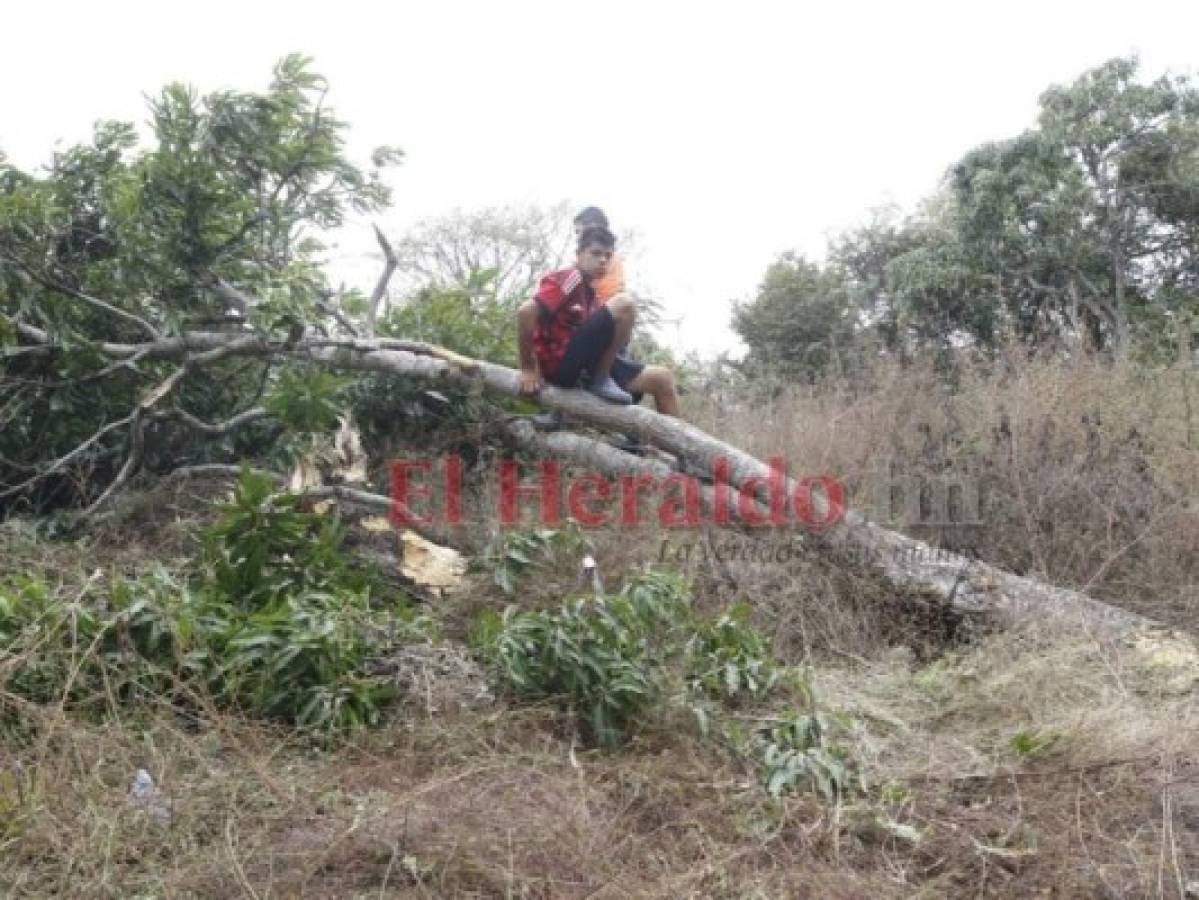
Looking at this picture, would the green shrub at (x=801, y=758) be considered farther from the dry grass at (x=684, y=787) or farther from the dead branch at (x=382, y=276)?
the dead branch at (x=382, y=276)

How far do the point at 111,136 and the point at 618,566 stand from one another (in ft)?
13.8

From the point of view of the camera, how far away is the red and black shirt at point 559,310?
198 inches

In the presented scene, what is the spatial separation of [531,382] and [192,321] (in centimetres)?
238

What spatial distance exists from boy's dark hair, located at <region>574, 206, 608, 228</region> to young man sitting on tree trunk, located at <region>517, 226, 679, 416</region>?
0.11ft

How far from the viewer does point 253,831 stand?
2793mm

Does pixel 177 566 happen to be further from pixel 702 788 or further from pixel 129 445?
pixel 702 788

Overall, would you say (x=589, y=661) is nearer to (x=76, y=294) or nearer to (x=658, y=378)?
(x=658, y=378)

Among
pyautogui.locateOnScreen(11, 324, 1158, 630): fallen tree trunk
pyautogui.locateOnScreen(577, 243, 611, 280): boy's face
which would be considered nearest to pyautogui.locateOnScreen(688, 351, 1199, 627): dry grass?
pyautogui.locateOnScreen(11, 324, 1158, 630): fallen tree trunk

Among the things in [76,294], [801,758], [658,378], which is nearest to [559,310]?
[658,378]

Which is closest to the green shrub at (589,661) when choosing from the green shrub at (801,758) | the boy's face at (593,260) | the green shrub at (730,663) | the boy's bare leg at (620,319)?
the green shrub at (730,663)

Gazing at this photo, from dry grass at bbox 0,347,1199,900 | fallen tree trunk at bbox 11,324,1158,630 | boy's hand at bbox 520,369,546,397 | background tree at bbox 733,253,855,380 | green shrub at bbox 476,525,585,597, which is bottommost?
dry grass at bbox 0,347,1199,900

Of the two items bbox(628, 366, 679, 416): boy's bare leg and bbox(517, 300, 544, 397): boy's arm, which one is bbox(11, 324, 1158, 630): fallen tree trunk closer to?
bbox(517, 300, 544, 397): boy's arm

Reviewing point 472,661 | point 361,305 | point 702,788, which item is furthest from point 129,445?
point 702,788

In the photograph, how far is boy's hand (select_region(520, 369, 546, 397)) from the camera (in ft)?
17.3
